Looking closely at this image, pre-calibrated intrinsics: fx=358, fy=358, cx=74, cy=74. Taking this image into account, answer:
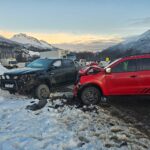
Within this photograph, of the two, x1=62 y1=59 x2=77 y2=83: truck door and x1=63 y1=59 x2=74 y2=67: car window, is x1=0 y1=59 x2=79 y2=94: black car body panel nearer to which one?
x1=62 y1=59 x2=77 y2=83: truck door

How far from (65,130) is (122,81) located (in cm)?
417

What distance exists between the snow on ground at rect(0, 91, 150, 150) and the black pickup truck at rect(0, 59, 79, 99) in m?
2.78

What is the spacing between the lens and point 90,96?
12.4 m

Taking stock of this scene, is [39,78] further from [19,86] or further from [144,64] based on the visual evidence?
[144,64]

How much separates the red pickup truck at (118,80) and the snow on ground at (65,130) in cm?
112

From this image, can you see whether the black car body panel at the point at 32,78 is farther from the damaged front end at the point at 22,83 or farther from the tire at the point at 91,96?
the tire at the point at 91,96

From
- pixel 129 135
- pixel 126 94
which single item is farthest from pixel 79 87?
pixel 129 135

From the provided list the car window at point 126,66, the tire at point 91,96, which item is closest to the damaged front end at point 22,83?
the tire at point 91,96

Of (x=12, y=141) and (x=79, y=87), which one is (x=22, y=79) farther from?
(x=12, y=141)

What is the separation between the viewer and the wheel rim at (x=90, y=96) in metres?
12.3

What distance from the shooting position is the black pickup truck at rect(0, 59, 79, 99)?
14.0 m

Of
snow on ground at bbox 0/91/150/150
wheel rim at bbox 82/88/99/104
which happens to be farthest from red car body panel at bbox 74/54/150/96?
snow on ground at bbox 0/91/150/150

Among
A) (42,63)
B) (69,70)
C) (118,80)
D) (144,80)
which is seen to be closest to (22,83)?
(42,63)

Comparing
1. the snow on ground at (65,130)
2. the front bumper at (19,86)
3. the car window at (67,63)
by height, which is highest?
the car window at (67,63)
